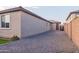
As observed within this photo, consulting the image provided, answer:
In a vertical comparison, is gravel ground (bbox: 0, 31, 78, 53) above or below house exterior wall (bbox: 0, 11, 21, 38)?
below

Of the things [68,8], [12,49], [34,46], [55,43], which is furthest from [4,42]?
[68,8]

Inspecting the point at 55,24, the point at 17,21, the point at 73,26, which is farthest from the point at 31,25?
the point at 73,26

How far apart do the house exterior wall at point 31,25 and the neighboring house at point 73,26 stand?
0.46 metres

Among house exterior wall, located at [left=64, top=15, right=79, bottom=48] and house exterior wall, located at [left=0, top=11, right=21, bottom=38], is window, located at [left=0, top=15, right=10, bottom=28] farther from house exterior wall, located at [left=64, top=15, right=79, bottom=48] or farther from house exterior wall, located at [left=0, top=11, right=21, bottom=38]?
house exterior wall, located at [left=64, top=15, right=79, bottom=48]

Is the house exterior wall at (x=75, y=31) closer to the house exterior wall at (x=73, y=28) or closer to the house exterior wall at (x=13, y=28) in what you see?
the house exterior wall at (x=73, y=28)

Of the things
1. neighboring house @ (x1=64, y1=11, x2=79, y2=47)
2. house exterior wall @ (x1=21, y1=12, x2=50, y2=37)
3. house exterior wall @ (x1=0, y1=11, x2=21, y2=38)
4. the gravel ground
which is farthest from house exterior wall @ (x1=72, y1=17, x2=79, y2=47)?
house exterior wall @ (x1=0, y1=11, x2=21, y2=38)

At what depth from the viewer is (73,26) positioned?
7012 millimetres

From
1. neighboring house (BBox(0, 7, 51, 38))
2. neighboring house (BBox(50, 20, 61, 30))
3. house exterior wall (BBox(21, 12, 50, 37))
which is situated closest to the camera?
neighboring house (BBox(0, 7, 51, 38))

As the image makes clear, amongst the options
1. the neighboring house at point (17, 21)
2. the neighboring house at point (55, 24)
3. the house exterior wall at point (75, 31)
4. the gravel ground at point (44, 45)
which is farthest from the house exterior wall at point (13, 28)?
the house exterior wall at point (75, 31)

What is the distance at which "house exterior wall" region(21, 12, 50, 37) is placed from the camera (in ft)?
22.0

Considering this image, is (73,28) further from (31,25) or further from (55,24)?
(31,25)

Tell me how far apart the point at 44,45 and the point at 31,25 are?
56 cm
